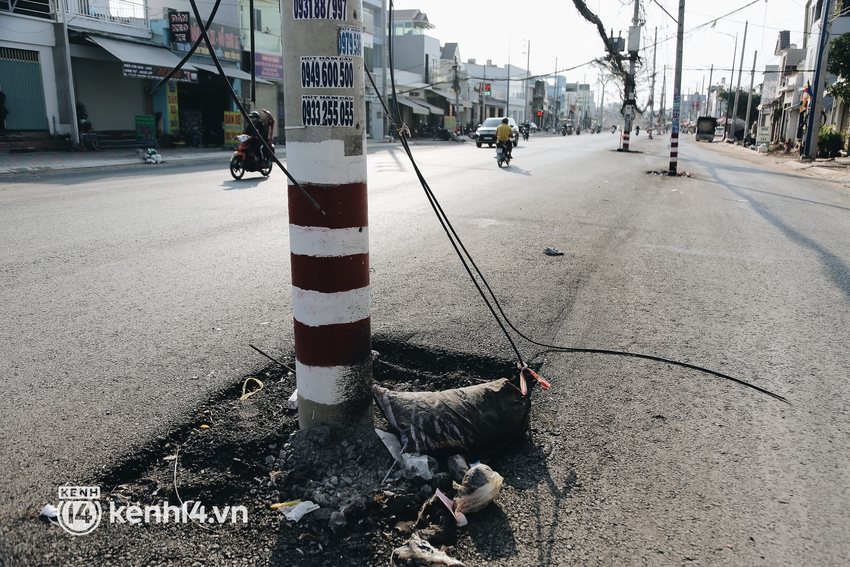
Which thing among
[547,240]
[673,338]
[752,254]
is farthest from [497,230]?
[673,338]

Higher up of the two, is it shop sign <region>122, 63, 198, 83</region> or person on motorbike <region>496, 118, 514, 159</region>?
shop sign <region>122, 63, 198, 83</region>

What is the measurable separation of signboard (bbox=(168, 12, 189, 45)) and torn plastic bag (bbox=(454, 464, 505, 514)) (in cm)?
2728

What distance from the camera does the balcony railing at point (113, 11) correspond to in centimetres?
2181

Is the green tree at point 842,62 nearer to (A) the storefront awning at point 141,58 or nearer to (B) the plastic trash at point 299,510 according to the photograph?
(A) the storefront awning at point 141,58

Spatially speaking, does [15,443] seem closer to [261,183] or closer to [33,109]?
[261,183]

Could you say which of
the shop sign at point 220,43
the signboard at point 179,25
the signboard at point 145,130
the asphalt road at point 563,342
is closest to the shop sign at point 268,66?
the shop sign at point 220,43

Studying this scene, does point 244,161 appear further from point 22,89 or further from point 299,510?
point 299,510

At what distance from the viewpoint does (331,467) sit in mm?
2488

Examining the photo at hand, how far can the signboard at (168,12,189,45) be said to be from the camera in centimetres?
2500

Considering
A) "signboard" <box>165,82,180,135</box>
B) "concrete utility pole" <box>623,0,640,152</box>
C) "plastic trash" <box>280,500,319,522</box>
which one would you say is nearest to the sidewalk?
"signboard" <box>165,82,180,135</box>

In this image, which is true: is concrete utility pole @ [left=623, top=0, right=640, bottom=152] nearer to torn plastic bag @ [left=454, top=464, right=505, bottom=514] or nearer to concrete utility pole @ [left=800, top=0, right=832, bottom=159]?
concrete utility pole @ [left=800, top=0, right=832, bottom=159]

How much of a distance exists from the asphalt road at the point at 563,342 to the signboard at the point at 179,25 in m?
18.7

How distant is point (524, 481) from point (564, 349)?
158 centimetres

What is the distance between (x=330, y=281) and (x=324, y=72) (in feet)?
2.70
